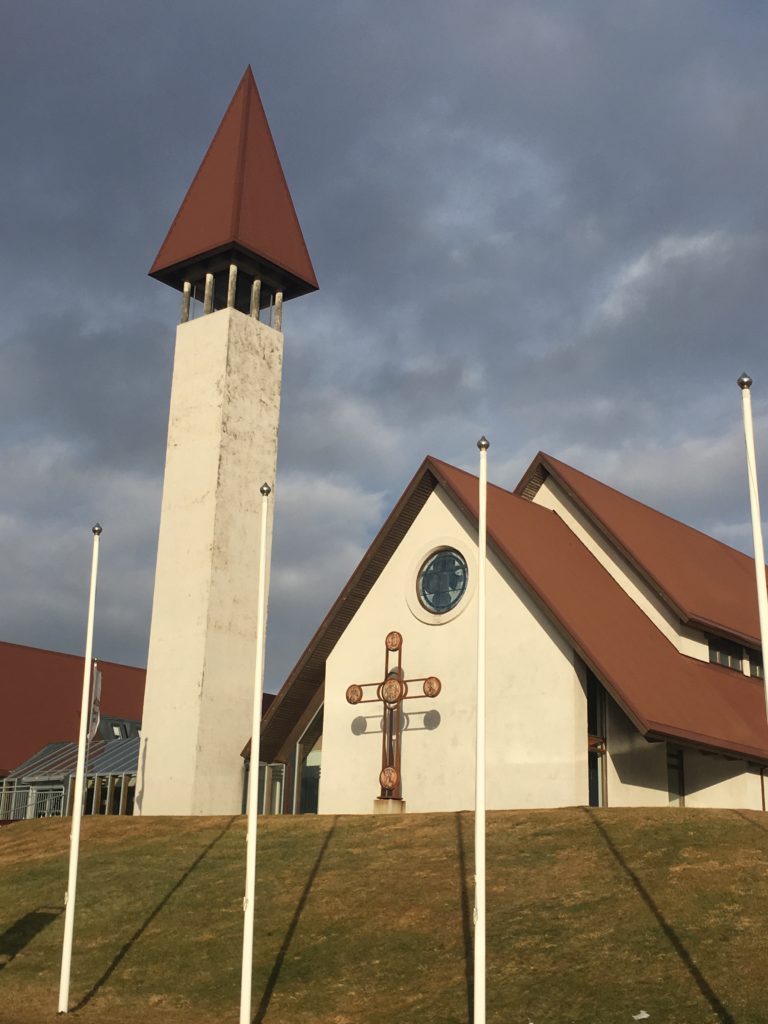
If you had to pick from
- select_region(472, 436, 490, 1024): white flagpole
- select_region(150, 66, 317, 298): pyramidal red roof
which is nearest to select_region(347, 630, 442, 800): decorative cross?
select_region(472, 436, 490, 1024): white flagpole

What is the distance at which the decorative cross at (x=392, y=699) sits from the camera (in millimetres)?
34344

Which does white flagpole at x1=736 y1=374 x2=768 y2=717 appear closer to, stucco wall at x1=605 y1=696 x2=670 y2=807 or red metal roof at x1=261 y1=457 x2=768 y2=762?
red metal roof at x1=261 y1=457 x2=768 y2=762

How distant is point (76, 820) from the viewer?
21.7 meters

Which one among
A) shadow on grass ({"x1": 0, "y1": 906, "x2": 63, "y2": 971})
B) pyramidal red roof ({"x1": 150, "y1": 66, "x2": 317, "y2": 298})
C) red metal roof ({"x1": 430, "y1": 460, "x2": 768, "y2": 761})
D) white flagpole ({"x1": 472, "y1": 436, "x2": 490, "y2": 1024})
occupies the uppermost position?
pyramidal red roof ({"x1": 150, "y1": 66, "x2": 317, "y2": 298})

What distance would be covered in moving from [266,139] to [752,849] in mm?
33105

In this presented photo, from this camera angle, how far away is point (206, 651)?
38375 millimetres

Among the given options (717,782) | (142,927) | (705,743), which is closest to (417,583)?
(705,743)

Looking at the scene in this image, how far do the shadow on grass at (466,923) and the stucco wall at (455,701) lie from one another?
136 inches

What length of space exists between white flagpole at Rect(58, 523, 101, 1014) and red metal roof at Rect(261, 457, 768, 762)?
43.4 feet

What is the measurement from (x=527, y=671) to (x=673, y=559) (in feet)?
29.4

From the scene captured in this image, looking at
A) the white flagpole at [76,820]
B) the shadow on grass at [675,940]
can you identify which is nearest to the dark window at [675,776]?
the shadow on grass at [675,940]

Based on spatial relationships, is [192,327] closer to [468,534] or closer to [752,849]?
[468,534]

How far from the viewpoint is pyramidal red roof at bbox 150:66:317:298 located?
43.6 m

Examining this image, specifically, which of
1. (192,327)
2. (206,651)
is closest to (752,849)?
(206,651)
